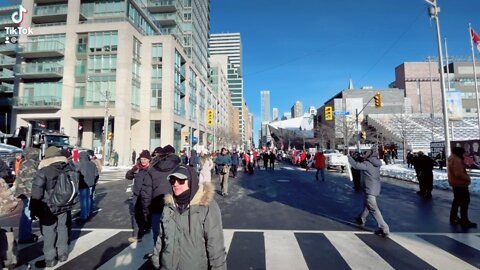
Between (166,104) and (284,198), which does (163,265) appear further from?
(166,104)

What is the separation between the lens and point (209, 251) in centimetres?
239

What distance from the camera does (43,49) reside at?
3578cm

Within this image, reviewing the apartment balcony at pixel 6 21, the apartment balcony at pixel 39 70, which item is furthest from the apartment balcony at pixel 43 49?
the apartment balcony at pixel 6 21

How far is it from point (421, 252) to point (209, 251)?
419cm

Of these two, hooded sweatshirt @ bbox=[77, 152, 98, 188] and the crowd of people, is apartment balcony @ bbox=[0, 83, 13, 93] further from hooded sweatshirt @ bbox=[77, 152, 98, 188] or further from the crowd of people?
hooded sweatshirt @ bbox=[77, 152, 98, 188]

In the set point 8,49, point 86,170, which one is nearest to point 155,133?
point 8,49

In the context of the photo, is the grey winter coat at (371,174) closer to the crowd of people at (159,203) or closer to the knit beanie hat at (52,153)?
the crowd of people at (159,203)

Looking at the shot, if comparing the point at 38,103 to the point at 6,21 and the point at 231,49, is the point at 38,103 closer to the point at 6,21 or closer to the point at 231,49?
the point at 6,21

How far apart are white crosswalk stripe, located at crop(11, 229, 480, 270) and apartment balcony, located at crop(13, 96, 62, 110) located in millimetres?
34403

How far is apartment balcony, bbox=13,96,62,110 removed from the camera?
34625mm

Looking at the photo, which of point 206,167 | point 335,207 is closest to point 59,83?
point 206,167

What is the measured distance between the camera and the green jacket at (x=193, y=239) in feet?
7.81

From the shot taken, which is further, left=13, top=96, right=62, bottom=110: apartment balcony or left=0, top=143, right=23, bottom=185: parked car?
left=13, top=96, right=62, bottom=110: apartment balcony

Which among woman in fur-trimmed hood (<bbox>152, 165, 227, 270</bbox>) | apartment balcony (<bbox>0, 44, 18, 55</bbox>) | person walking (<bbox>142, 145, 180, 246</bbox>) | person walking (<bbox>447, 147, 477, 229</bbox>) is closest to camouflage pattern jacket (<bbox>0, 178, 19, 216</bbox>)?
person walking (<bbox>142, 145, 180, 246</bbox>)
